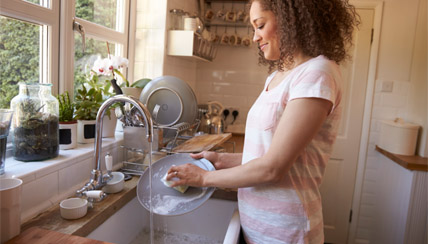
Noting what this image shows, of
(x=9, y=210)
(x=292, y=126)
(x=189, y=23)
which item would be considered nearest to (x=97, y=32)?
(x=189, y=23)

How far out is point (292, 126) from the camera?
726 mm

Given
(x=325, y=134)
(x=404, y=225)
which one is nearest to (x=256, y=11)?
(x=325, y=134)

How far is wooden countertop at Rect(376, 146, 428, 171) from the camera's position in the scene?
1997mm

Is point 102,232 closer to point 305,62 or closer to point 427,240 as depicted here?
point 305,62

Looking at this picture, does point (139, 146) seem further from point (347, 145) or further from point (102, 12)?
point (347, 145)

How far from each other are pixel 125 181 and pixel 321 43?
0.89 m

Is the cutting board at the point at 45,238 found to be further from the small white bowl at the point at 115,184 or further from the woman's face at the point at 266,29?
the woman's face at the point at 266,29

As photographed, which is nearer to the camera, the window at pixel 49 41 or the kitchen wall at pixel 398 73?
the window at pixel 49 41

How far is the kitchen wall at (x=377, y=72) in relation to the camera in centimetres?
204

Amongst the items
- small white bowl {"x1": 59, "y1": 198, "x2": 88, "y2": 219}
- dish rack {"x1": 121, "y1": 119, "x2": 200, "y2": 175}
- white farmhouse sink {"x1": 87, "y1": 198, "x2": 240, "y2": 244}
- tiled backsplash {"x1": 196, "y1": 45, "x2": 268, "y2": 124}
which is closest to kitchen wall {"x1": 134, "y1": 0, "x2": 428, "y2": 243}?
tiled backsplash {"x1": 196, "y1": 45, "x2": 268, "y2": 124}

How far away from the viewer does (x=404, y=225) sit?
211 cm

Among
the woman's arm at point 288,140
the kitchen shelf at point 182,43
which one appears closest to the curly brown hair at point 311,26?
the woman's arm at point 288,140

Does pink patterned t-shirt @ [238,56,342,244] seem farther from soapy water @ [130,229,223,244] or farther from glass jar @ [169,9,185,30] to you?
glass jar @ [169,9,185,30]

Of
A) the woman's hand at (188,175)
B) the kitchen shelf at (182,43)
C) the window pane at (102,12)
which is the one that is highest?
the window pane at (102,12)
